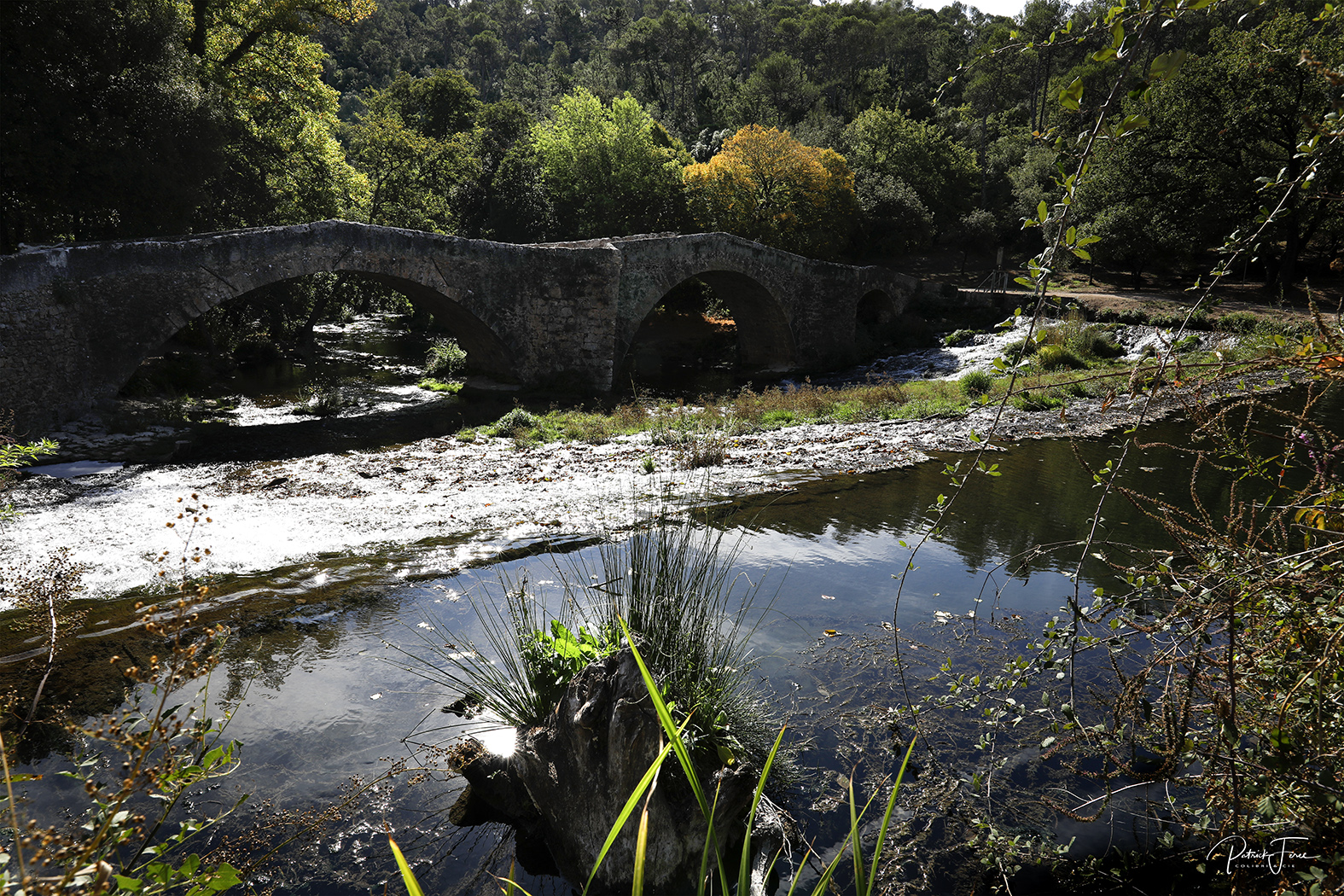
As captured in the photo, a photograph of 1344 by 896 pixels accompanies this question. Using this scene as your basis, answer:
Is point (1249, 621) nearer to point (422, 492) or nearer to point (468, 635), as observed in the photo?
point (468, 635)

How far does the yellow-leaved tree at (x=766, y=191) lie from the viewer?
86.5ft

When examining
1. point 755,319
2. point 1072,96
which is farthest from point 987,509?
point 755,319

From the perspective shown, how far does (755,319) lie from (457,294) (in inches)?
421

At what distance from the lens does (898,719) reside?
3.81 m

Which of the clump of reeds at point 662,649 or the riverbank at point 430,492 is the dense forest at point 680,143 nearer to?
the clump of reeds at point 662,649

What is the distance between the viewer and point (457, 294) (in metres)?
14.6

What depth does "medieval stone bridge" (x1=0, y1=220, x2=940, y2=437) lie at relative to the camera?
9.82 meters

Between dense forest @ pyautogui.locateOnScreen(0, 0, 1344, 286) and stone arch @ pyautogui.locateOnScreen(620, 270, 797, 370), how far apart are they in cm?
511

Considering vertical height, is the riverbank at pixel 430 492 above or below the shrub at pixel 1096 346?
below

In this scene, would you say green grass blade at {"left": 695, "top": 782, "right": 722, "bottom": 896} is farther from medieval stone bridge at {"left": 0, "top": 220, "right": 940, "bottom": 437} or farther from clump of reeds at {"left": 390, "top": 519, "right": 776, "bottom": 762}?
medieval stone bridge at {"left": 0, "top": 220, "right": 940, "bottom": 437}

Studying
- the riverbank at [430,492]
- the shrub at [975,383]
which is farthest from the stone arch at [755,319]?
the riverbank at [430,492]

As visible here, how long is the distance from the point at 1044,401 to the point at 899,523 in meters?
6.85

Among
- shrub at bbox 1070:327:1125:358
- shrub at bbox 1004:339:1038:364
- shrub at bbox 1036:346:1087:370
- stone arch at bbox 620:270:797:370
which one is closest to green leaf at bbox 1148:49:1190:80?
shrub at bbox 1004:339:1038:364

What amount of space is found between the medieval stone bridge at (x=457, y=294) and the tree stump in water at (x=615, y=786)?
9.06 m
